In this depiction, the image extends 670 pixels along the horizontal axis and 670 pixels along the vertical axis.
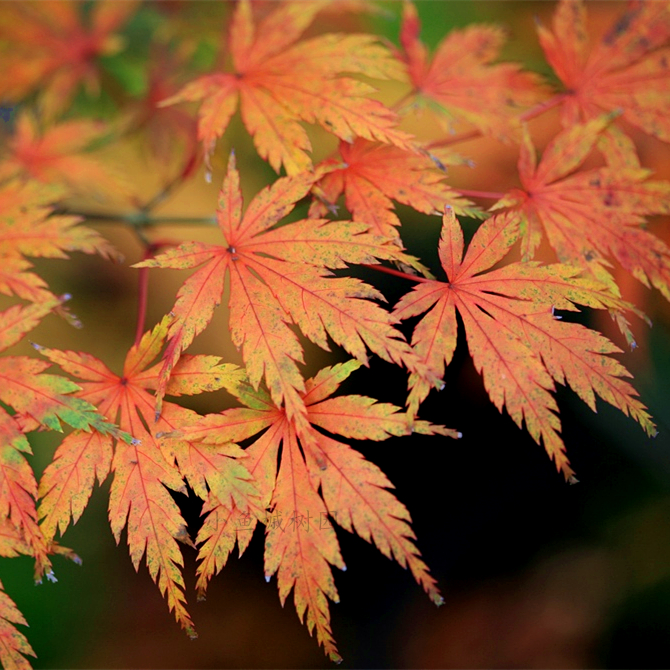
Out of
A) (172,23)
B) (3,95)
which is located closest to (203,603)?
(3,95)

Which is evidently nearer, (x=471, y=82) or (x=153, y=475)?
(x=153, y=475)

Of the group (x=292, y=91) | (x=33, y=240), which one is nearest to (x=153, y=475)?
(x=33, y=240)

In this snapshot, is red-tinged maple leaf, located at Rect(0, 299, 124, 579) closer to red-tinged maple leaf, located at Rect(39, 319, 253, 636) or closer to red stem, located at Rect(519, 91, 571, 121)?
red-tinged maple leaf, located at Rect(39, 319, 253, 636)

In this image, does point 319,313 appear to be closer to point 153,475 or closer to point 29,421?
point 153,475

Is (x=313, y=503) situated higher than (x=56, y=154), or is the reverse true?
(x=56, y=154)

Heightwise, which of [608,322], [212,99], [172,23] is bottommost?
[608,322]

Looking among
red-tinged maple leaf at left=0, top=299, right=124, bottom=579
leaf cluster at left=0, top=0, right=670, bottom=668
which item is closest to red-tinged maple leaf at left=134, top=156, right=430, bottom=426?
leaf cluster at left=0, top=0, right=670, bottom=668

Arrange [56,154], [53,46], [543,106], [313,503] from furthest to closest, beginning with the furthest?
[53,46] → [56,154] → [543,106] → [313,503]

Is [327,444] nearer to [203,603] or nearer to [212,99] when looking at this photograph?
[212,99]
